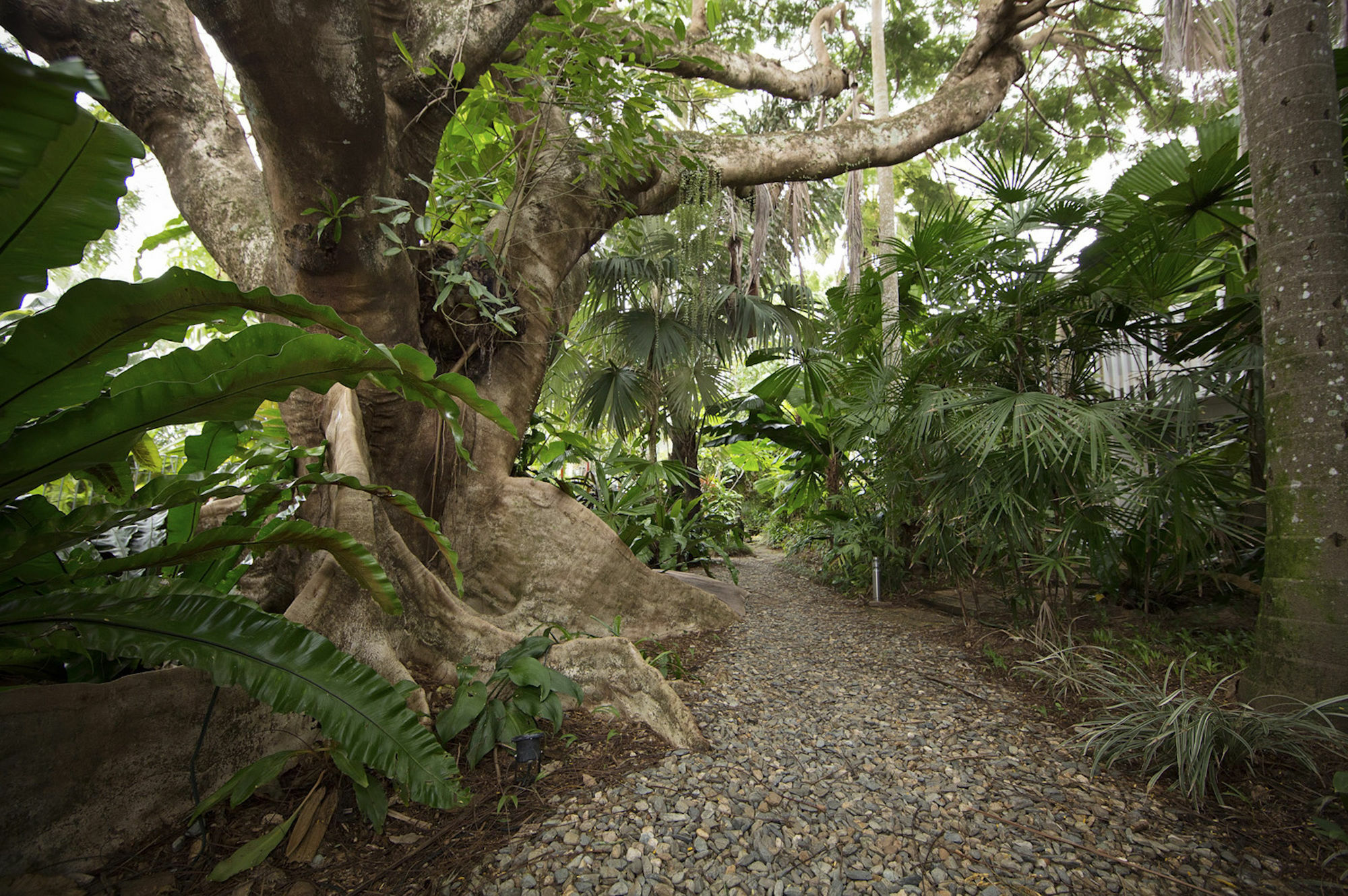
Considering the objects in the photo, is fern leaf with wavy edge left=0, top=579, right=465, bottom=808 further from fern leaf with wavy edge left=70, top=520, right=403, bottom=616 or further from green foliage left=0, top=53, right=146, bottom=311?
green foliage left=0, top=53, right=146, bottom=311

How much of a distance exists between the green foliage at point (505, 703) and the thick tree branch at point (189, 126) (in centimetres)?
237

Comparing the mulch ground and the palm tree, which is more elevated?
the palm tree

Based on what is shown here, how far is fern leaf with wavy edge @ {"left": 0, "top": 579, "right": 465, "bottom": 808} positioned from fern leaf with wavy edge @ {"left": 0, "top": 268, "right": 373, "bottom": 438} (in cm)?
40

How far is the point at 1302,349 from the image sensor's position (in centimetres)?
202

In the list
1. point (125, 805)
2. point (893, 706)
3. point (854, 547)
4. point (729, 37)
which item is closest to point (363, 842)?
point (125, 805)

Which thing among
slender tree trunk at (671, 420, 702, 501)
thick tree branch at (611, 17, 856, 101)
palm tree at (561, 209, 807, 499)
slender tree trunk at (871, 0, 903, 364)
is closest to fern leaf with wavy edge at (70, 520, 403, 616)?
thick tree branch at (611, 17, 856, 101)

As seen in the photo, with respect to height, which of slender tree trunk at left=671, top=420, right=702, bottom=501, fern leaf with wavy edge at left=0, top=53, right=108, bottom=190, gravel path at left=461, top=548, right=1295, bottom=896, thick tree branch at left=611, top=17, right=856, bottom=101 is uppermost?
thick tree branch at left=611, top=17, right=856, bottom=101

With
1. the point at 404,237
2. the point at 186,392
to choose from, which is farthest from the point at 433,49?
the point at 186,392

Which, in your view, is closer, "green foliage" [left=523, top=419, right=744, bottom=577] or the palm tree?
"green foliage" [left=523, top=419, right=744, bottom=577]

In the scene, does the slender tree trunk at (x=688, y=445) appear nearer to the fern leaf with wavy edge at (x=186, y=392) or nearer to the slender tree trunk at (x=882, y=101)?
the slender tree trunk at (x=882, y=101)

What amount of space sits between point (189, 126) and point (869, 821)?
4.33 m

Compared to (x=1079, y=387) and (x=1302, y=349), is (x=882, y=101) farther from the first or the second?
(x=1302, y=349)

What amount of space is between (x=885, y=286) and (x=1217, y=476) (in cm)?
239

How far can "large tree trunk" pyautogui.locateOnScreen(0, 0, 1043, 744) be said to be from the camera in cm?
203
